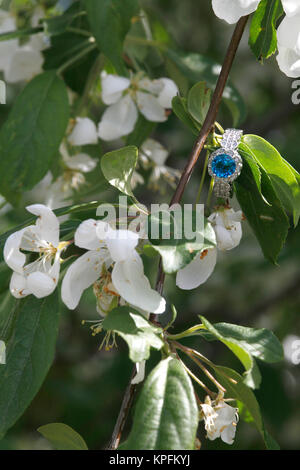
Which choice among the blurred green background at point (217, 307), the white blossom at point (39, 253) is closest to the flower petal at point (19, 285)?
the white blossom at point (39, 253)

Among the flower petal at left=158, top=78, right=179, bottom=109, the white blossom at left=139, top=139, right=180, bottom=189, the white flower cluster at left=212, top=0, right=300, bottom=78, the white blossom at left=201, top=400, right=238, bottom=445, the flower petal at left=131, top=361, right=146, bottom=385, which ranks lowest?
the white blossom at left=139, top=139, right=180, bottom=189

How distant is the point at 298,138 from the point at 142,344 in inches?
66.1

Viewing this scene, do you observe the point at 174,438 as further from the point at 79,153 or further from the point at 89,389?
the point at 89,389

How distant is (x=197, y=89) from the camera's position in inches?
37.7

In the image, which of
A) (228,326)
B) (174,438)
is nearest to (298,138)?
(228,326)

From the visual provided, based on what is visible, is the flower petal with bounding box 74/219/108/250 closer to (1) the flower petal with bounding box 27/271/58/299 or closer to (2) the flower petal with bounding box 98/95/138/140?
(1) the flower petal with bounding box 27/271/58/299

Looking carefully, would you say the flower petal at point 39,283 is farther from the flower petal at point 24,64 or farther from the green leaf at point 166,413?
the flower petal at point 24,64

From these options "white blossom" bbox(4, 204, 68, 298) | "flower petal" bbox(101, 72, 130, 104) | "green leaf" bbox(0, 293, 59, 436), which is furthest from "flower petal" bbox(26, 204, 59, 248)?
"flower petal" bbox(101, 72, 130, 104)

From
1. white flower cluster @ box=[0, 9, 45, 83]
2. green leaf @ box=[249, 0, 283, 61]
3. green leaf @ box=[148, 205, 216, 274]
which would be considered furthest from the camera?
white flower cluster @ box=[0, 9, 45, 83]

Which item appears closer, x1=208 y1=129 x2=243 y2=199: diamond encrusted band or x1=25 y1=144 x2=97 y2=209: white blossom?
x1=208 y1=129 x2=243 y2=199: diamond encrusted band

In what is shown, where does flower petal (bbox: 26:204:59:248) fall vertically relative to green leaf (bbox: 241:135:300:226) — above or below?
above

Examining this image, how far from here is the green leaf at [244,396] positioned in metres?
0.87

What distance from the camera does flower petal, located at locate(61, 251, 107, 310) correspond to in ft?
2.83

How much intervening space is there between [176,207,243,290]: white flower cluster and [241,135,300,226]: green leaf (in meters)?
0.07
